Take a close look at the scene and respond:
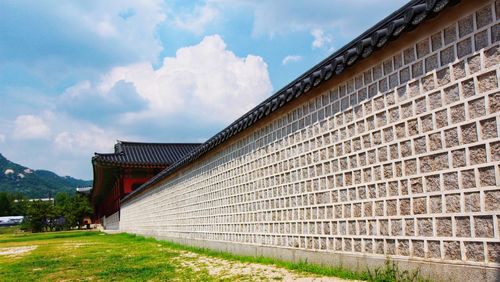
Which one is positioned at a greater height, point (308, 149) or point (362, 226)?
point (308, 149)

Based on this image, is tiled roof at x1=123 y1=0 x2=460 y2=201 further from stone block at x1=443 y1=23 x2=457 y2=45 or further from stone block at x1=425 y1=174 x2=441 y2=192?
stone block at x1=425 y1=174 x2=441 y2=192

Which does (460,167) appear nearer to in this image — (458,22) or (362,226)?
(458,22)

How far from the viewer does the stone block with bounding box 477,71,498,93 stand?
163 inches

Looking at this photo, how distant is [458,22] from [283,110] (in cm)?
422

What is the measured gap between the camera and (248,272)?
7418mm

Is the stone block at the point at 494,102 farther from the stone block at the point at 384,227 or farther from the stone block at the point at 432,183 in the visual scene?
the stone block at the point at 384,227

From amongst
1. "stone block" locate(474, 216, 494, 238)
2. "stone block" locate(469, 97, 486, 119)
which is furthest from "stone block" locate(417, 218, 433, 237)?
"stone block" locate(469, 97, 486, 119)

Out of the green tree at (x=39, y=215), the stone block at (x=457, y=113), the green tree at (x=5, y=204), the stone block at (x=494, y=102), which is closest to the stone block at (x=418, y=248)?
the stone block at (x=457, y=113)

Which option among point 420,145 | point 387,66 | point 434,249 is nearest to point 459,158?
point 420,145

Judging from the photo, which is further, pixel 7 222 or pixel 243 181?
pixel 7 222

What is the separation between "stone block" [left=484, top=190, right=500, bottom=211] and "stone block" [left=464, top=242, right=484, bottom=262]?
353mm

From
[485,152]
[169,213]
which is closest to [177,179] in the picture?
[169,213]

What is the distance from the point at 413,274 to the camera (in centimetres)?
488

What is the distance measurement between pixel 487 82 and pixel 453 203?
47.2 inches
